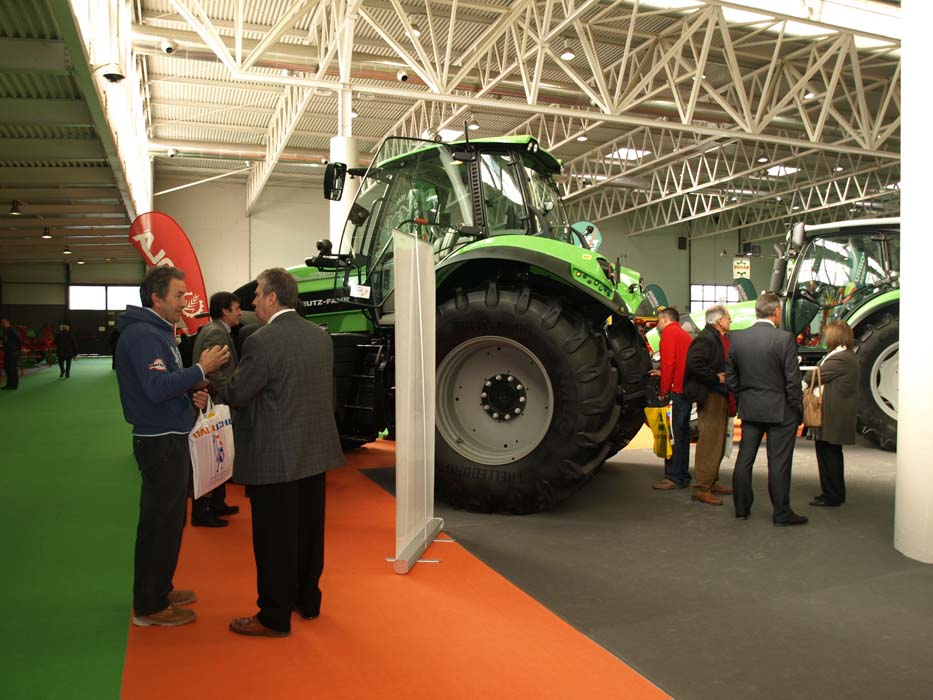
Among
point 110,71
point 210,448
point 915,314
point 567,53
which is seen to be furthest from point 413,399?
point 567,53

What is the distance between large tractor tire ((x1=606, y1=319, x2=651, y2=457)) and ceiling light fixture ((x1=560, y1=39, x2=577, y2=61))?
9.12 metres

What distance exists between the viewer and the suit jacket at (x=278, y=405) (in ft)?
10.2

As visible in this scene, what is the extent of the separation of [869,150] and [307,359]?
45.4 ft

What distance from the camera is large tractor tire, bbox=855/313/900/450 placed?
7785mm

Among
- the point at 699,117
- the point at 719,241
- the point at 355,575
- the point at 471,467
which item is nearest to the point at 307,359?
the point at 355,575

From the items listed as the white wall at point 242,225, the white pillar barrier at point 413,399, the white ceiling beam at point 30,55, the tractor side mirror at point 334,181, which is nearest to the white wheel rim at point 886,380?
the white pillar barrier at point 413,399

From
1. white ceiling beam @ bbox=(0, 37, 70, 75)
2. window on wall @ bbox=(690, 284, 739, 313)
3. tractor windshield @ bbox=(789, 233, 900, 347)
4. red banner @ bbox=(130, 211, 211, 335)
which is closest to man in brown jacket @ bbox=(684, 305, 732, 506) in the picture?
tractor windshield @ bbox=(789, 233, 900, 347)

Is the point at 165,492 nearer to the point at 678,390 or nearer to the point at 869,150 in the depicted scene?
the point at 678,390

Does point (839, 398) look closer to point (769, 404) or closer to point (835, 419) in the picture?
point (835, 419)

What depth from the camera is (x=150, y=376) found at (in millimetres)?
3113

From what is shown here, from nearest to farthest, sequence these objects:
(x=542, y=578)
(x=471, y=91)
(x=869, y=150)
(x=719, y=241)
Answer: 1. (x=542, y=578)
2. (x=869, y=150)
3. (x=471, y=91)
4. (x=719, y=241)

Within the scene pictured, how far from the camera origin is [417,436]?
4.13m

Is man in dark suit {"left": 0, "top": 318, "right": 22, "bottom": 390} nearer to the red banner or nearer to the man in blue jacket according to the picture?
the red banner

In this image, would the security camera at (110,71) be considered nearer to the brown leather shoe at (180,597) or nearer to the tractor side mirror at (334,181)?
the tractor side mirror at (334,181)
